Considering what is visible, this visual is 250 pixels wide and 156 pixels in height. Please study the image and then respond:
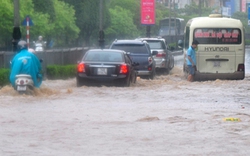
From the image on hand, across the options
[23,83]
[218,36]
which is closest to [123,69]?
[23,83]

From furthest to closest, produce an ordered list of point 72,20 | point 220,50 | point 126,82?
point 72,20 → point 220,50 → point 126,82

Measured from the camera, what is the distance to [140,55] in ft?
101

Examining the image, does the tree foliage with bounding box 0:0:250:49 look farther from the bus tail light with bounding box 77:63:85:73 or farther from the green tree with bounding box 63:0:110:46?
the bus tail light with bounding box 77:63:85:73

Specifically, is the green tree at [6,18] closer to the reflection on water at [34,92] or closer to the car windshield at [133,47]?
the car windshield at [133,47]

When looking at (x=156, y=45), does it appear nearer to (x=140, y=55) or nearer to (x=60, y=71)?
(x=140, y=55)

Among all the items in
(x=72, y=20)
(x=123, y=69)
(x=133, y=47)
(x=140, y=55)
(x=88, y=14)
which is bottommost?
(x=123, y=69)

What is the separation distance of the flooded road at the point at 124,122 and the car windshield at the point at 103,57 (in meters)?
0.99

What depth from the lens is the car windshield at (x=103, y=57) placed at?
24.7 m

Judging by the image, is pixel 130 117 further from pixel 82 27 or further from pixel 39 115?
pixel 82 27

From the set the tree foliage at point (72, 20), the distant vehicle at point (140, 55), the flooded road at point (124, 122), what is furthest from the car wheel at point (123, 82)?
the tree foliage at point (72, 20)

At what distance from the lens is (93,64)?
24234 mm

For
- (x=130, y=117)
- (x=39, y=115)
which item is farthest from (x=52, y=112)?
(x=130, y=117)

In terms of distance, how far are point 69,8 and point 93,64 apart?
5117 cm

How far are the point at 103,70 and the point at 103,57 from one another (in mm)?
730
